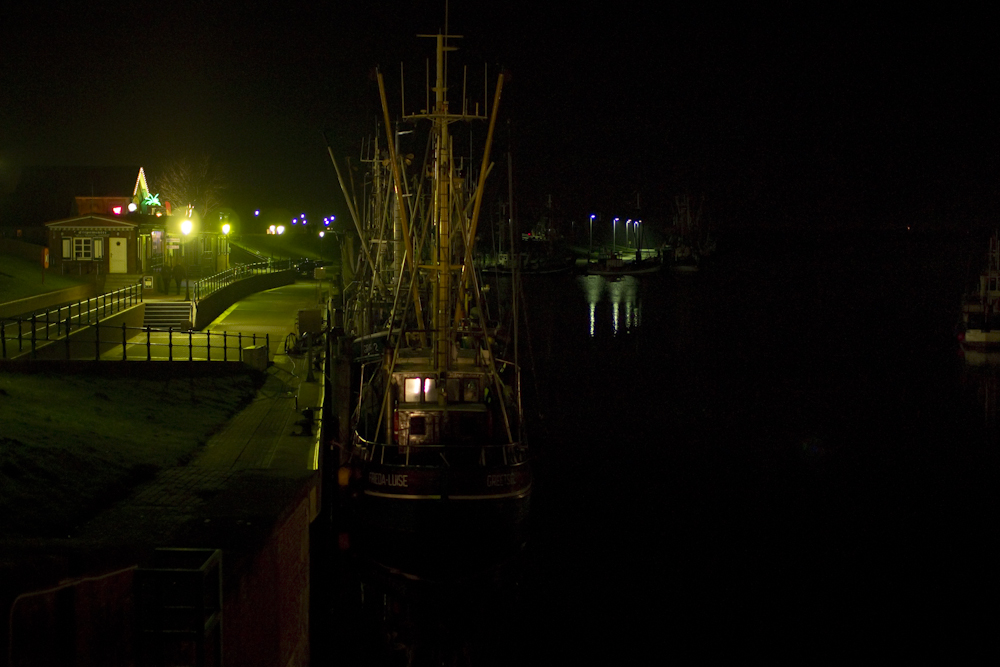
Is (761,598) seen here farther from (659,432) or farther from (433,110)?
(659,432)

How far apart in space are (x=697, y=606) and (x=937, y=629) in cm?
436

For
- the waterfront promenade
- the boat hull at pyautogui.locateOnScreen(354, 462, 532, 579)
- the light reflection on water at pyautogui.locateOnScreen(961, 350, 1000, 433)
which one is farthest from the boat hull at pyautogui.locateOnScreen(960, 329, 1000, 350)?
the waterfront promenade

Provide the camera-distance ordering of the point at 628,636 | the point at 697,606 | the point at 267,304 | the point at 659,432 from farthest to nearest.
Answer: the point at 267,304 < the point at 659,432 < the point at 697,606 < the point at 628,636

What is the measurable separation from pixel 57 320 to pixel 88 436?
13.5 meters

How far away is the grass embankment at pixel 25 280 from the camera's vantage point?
38306mm

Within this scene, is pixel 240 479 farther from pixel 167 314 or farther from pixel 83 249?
pixel 83 249

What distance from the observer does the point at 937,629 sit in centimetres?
1820

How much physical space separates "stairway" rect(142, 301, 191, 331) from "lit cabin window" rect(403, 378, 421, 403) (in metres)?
19.4

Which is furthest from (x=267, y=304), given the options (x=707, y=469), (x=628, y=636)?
(x=628, y=636)

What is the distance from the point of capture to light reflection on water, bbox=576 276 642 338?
74.0 meters

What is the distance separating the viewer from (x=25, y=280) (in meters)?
41.9

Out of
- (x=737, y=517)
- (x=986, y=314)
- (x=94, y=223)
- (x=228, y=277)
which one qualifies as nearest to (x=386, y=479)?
(x=737, y=517)

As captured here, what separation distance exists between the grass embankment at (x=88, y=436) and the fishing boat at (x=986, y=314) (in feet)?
150

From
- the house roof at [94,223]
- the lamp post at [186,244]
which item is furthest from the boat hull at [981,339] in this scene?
the house roof at [94,223]
